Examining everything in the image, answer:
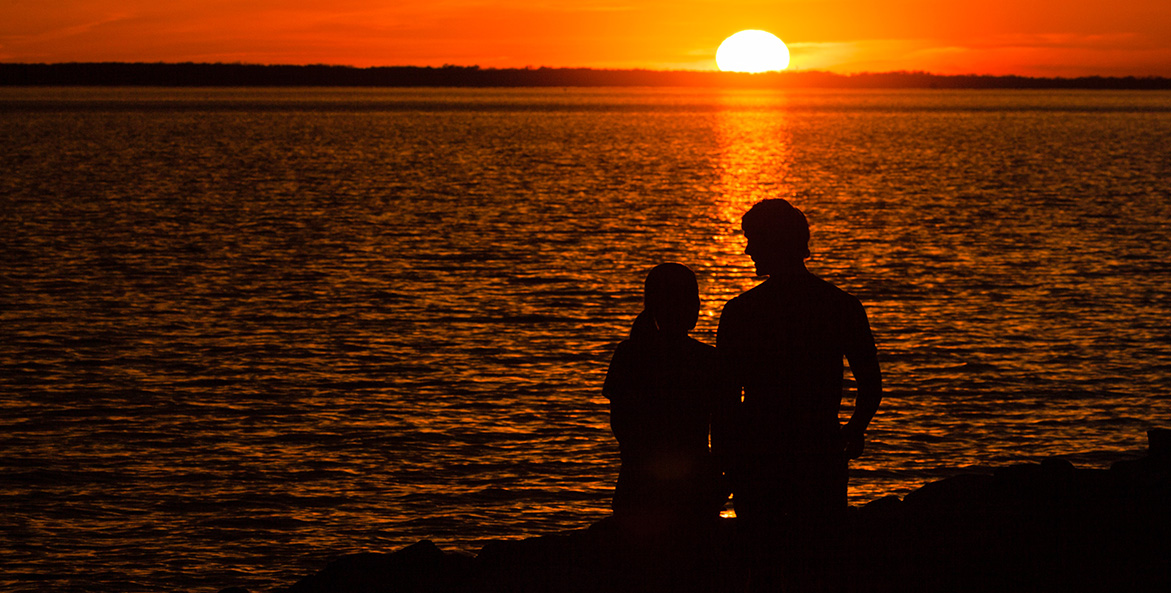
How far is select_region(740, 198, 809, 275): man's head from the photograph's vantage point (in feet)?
18.5

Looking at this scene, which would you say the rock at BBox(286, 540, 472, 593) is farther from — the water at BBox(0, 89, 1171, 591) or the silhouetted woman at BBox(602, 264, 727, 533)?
the silhouetted woman at BBox(602, 264, 727, 533)

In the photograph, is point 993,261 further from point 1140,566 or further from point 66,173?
point 66,173

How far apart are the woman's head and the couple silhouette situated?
0.20m

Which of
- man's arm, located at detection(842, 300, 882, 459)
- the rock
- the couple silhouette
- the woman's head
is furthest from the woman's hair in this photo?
the rock

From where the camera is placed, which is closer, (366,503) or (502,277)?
(366,503)

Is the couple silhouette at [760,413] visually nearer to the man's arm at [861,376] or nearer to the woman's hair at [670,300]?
the man's arm at [861,376]

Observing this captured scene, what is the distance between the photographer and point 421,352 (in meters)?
21.5

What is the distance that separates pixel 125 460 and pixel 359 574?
7041 millimetres

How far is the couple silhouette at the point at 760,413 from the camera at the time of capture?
566cm

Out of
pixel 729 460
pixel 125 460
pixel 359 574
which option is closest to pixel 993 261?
pixel 125 460

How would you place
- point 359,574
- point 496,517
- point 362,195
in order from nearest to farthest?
point 359,574 → point 496,517 → point 362,195

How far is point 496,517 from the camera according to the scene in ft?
43.7

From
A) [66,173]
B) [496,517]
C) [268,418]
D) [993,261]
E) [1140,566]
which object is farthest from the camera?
[66,173]

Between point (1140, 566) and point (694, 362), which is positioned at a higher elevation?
point (694, 362)
